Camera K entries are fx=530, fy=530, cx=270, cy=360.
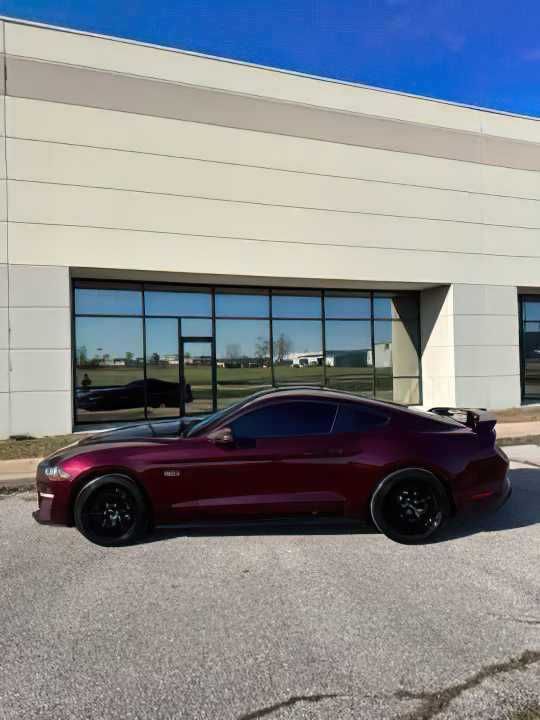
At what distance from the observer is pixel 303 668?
2930 millimetres

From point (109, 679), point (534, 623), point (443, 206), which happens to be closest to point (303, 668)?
point (109, 679)

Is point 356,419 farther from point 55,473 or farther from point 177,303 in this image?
point 177,303

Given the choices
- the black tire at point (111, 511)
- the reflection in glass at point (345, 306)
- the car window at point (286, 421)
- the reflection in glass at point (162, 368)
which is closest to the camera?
the black tire at point (111, 511)

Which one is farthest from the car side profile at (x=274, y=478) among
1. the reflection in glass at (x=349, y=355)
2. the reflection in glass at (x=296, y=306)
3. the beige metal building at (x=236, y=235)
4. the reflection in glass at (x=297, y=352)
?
the reflection in glass at (x=349, y=355)

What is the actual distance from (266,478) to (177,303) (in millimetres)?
10063

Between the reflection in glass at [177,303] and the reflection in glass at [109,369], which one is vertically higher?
the reflection in glass at [177,303]

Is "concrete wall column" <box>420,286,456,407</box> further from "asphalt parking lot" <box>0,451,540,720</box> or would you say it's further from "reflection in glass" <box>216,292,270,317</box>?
"asphalt parking lot" <box>0,451,540,720</box>

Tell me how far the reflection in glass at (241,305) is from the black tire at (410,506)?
10.4m

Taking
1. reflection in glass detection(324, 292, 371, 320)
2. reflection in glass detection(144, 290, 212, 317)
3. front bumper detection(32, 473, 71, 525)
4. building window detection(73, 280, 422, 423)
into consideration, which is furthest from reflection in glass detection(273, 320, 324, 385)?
front bumper detection(32, 473, 71, 525)

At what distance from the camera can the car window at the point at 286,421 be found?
507 centimetres

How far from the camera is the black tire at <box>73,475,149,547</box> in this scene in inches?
189

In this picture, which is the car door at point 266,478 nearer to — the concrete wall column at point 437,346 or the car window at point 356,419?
the car window at point 356,419

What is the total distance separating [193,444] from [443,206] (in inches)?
505

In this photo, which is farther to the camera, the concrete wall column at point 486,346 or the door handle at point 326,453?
the concrete wall column at point 486,346
